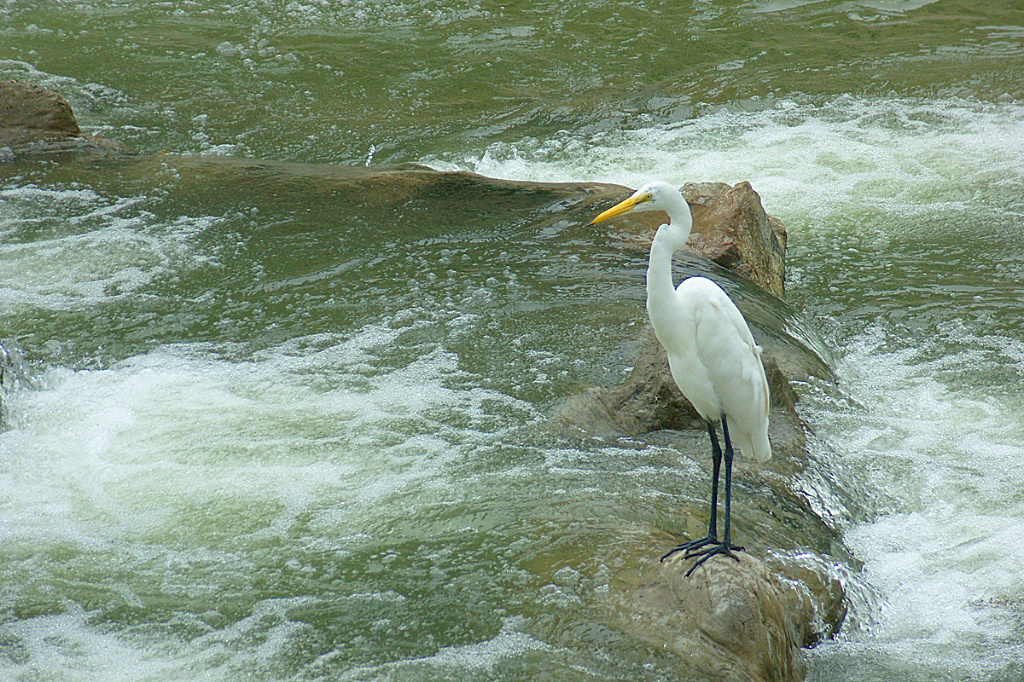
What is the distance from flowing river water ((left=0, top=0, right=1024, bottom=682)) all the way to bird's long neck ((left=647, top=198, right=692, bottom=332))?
2.58 feet

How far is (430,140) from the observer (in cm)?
778

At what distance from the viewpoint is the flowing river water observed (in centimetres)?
305

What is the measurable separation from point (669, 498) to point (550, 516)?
472mm

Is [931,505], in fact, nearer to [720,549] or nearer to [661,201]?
[720,549]

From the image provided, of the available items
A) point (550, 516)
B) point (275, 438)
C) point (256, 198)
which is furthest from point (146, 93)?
point (550, 516)

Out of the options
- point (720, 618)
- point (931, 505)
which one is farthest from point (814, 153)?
point (720, 618)

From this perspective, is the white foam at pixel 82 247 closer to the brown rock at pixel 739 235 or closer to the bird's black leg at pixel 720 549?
the brown rock at pixel 739 235

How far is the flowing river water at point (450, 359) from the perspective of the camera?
3047 mm

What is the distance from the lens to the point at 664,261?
9.67ft

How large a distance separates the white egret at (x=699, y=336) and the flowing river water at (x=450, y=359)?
480 millimetres

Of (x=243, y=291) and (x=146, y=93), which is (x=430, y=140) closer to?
(x=146, y=93)

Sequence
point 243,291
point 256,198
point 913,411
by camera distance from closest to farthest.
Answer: point 913,411, point 243,291, point 256,198

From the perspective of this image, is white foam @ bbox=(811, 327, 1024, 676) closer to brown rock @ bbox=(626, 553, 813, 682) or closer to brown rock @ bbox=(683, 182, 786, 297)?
brown rock @ bbox=(626, 553, 813, 682)

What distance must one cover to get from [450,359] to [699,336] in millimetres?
1662
